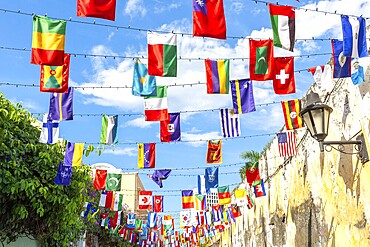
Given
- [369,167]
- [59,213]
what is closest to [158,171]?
[59,213]

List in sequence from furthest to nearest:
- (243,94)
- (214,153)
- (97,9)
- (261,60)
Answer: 1. (214,153)
2. (243,94)
3. (261,60)
4. (97,9)

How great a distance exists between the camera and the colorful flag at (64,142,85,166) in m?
10.4

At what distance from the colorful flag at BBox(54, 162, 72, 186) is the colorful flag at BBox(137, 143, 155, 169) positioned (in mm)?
3221

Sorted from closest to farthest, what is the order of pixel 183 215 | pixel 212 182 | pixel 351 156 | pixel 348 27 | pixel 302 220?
pixel 348 27 → pixel 351 156 → pixel 302 220 → pixel 212 182 → pixel 183 215

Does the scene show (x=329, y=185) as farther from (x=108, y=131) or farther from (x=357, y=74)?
(x=108, y=131)

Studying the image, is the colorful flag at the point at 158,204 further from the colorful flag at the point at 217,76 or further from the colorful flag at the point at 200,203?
the colorful flag at the point at 217,76

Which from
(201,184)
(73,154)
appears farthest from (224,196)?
(73,154)

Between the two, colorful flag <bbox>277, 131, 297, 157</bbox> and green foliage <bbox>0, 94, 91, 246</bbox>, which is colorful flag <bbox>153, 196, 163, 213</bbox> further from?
green foliage <bbox>0, 94, 91, 246</bbox>

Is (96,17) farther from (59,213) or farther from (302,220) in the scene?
(302,220)

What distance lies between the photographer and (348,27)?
270 inches

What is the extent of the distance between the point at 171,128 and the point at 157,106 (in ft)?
4.51

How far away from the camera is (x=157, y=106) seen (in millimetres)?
9031

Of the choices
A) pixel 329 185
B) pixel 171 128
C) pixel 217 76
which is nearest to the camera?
pixel 217 76

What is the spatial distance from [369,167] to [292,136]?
4.96m
